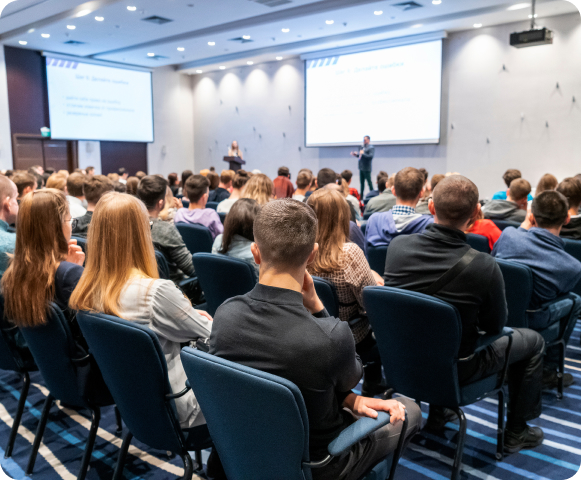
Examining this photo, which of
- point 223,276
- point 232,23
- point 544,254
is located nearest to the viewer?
point 544,254

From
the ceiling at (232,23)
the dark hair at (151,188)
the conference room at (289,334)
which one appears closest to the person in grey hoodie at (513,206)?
the conference room at (289,334)

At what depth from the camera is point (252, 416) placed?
127 centimetres

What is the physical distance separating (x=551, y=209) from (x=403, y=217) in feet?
3.28

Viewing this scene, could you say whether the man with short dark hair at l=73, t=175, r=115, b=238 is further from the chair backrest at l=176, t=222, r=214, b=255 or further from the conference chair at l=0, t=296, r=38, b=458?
the conference chair at l=0, t=296, r=38, b=458

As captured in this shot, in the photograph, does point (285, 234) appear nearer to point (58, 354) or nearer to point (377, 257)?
point (58, 354)

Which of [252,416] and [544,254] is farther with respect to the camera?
[544,254]

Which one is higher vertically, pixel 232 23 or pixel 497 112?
pixel 232 23

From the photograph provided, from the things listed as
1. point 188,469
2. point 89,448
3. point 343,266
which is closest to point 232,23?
point 343,266

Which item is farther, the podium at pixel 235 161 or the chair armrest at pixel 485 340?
the podium at pixel 235 161

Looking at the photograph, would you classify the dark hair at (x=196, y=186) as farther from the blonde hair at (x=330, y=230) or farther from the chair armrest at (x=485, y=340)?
the chair armrest at (x=485, y=340)

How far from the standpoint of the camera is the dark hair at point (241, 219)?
289cm

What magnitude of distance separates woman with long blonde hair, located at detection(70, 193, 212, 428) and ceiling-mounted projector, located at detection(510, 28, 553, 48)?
7812mm

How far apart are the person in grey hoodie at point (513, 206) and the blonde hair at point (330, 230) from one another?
2525 millimetres

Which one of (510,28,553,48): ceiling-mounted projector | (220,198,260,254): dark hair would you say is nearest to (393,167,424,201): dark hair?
(220,198,260,254): dark hair
